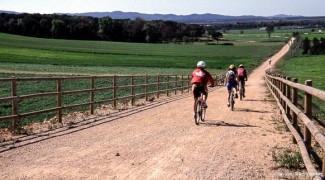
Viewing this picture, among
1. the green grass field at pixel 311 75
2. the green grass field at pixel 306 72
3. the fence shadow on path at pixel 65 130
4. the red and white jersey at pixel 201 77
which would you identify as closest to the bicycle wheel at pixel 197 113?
the red and white jersey at pixel 201 77

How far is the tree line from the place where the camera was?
134 meters

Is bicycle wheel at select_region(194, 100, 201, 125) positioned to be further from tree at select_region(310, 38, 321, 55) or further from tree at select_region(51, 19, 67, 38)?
tree at select_region(51, 19, 67, 38)

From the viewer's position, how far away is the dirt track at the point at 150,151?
22.3 feet

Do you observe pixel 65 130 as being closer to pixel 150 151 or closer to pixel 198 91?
pixel 150 151

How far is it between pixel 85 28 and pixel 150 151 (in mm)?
134189

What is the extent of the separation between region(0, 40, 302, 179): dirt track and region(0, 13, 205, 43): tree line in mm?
125408

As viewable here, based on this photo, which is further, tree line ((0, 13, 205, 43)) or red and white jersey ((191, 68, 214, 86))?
tree line ((0, 13, 205, 43))

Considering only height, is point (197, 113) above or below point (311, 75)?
above

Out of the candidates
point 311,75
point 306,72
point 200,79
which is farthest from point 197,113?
point 306,72

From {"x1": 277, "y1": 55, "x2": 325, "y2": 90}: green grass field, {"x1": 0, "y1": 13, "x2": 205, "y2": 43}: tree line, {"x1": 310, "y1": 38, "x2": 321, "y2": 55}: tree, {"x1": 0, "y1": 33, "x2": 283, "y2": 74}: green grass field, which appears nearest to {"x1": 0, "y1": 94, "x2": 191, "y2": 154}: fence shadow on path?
{"x1": 277, "y1": 55, "x2": 325, "y2": 90}: green grass field

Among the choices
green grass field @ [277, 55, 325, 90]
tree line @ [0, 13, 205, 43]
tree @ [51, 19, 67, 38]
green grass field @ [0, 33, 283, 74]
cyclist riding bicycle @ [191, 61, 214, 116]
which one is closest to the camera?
cyclist riding bicycle @ [191, 61, 214, 116]

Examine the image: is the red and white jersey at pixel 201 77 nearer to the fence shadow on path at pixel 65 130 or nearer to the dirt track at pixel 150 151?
the dirt track at pixel 150 151

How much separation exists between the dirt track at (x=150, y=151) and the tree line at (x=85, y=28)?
125408mm

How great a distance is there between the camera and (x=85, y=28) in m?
139
